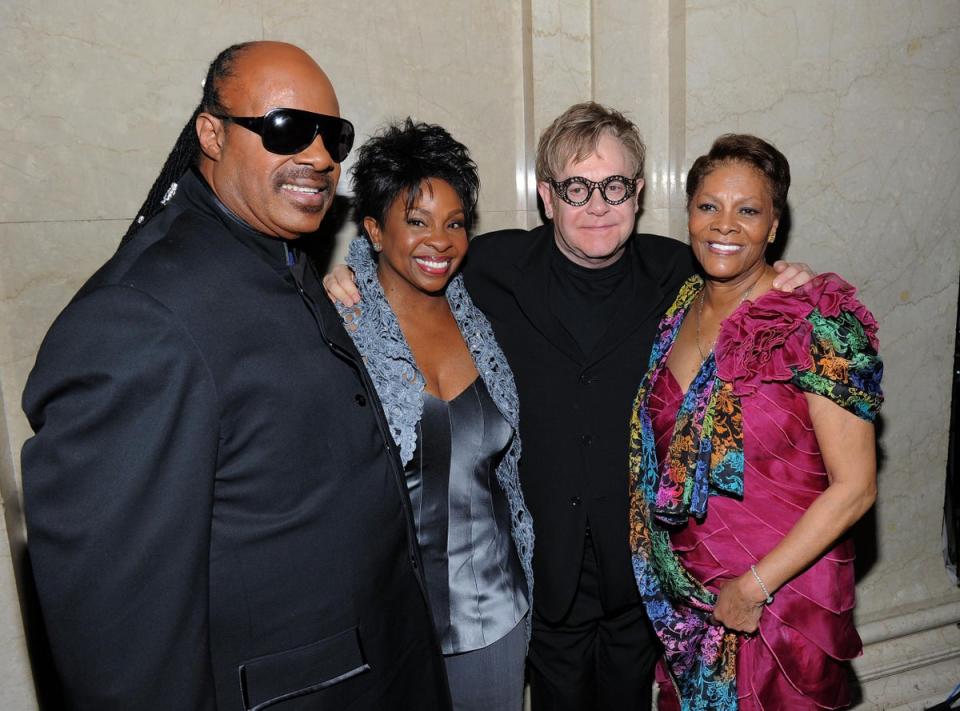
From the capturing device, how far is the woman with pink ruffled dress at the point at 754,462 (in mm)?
1841

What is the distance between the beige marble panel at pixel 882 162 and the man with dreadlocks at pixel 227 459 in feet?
6.23

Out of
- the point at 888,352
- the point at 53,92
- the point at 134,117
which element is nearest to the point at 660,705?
the point at 888,352

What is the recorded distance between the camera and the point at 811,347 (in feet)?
5.93

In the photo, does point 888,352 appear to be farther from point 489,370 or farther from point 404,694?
point 404,694

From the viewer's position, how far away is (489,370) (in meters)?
2.16

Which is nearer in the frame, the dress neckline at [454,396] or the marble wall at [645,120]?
the dress neckline at [454,396]

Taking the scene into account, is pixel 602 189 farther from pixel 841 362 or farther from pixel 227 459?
pixel 227 459

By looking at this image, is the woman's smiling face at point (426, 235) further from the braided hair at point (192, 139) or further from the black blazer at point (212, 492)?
the braided hair at point (192, 139)

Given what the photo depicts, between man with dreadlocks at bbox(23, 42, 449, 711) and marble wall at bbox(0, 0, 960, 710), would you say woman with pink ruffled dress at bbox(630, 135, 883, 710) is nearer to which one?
man with dreadlocks at bbox(23, 42, 449, 711)

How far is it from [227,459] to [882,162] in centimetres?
292

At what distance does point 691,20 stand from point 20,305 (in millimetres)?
2579

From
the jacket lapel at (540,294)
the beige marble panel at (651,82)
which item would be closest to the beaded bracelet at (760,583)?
the jacket lapel at (540,294)

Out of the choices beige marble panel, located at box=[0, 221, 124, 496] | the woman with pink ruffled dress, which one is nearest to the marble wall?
beige marble panel, located at box=[0, 221, 124, 496]

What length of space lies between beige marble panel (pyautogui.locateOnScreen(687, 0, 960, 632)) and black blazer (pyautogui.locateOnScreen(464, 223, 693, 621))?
907 millimetres
